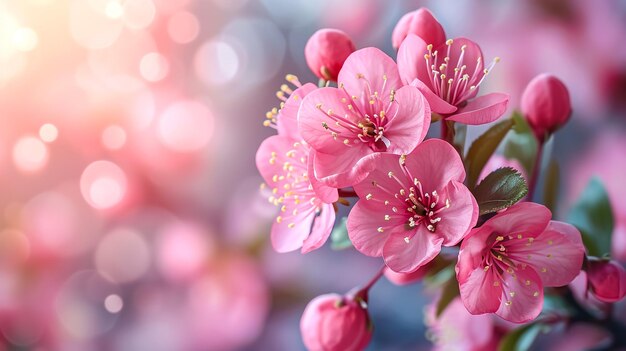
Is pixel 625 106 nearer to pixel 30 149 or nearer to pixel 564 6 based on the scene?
pixel 564 6

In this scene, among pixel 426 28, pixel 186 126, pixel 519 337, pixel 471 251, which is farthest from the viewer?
pixel 186 126

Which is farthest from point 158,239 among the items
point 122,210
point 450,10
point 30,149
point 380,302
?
point 450,10

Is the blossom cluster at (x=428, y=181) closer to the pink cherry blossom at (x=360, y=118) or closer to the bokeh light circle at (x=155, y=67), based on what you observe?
the pink cherry blossom at (x=360, y=118)

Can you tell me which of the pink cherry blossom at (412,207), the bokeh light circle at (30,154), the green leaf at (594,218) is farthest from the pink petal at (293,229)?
the bokeh light circle at (30,154)

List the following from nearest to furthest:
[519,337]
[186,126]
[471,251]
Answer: [471,251]
[519,337]
[186,126]

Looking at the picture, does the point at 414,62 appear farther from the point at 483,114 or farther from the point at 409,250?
the point at 409,250

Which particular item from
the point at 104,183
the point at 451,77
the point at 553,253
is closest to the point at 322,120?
the point at 451,77

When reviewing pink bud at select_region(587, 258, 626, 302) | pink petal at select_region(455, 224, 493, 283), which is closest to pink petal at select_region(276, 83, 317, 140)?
pink petal at select_region(455, 224, 493, 283)
